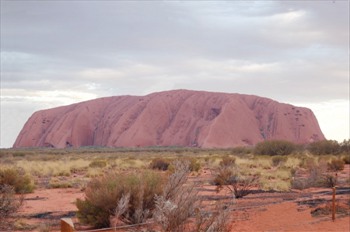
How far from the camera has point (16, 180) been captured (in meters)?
21.1

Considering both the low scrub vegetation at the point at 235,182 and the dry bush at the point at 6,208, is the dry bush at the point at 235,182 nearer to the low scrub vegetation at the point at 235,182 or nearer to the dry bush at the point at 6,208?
the low scrub vegetation at the point at 235,182

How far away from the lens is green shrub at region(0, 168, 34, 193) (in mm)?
20405

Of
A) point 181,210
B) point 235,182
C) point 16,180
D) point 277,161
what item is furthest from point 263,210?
point 277,161

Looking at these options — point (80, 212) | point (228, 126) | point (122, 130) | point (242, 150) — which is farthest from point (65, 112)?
point (80, 212)

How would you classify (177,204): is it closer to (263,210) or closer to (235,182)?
(263,210)

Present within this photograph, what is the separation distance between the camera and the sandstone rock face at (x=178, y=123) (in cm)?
9825

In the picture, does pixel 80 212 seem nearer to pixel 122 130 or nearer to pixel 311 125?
pixel 122 130

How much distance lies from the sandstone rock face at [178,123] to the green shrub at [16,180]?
234 ft

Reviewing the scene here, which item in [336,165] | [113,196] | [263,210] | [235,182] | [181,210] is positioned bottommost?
[336,165]

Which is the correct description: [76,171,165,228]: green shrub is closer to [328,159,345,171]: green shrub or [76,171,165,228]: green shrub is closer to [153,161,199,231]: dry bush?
[153,161,199,231]: dry bush

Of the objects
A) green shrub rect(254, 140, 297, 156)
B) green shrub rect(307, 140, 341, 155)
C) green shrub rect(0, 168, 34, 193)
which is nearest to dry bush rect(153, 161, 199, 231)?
green shrub rect(0, 168, 34, 193)

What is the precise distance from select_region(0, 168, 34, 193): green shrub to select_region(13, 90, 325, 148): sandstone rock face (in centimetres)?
7125

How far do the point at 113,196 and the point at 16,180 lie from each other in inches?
369

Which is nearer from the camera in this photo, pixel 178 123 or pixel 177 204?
pixel 177 204
